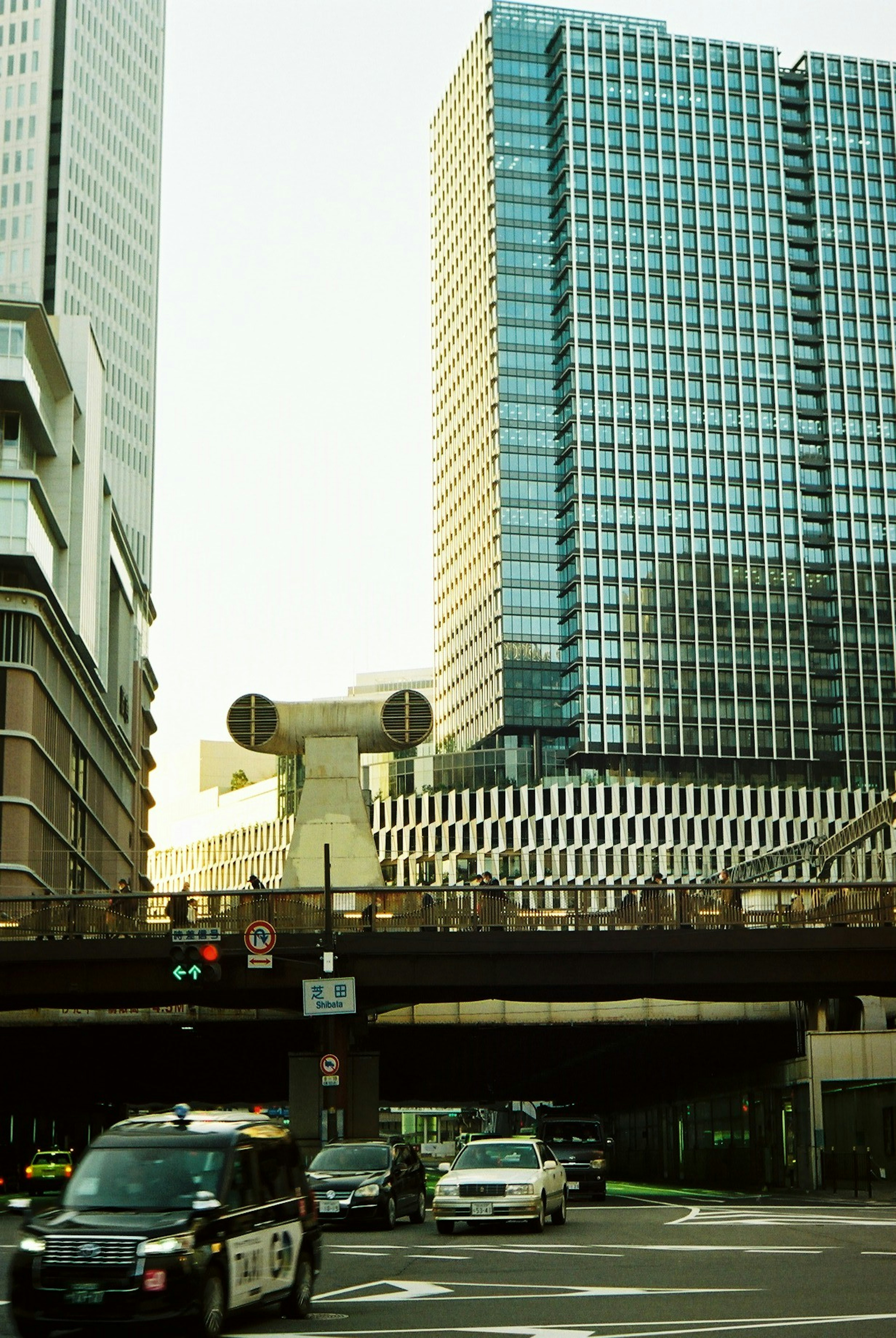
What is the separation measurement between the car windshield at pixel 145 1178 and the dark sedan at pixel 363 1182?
13176 millimetres

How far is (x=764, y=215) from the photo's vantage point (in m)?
157

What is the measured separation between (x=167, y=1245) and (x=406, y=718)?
3920cm

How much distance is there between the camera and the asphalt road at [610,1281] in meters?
13.8

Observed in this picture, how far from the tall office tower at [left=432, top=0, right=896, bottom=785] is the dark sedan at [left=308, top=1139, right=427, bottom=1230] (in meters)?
115

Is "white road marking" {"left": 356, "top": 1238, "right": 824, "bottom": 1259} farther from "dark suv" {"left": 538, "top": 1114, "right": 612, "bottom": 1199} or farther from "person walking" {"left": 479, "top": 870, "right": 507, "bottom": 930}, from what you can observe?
"person walking" {"left": 479, "top": 870, "right": 507, "bottom": 930}

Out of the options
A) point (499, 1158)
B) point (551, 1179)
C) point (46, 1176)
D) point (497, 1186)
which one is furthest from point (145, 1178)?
point (46, 1176)

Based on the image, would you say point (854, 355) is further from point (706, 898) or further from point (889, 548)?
point (706, 898)

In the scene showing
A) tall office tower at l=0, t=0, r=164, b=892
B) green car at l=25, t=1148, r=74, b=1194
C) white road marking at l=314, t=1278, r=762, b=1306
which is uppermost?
tall office tower at l=0, t=0, r=164, b=892

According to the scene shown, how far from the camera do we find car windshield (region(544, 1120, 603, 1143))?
41.9m

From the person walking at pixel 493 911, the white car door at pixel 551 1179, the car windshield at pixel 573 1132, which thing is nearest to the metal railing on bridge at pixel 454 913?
the person walking at pixel 493 911

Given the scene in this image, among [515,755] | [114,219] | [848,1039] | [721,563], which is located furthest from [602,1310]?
[114,219]

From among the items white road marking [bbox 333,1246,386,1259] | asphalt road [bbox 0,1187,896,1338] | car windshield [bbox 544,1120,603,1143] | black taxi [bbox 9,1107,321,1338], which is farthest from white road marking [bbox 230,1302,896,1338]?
car windshield [bbox 544,1120,603,1143]

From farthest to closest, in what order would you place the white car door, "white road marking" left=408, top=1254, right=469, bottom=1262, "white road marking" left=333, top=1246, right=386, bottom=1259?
the white car door
"white road marking" left=333, top=1246, right=386, bottom=1259
"white road marking" left=408, top=1254, right=469, bottom=1262

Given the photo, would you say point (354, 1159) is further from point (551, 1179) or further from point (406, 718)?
point (406, 718)
